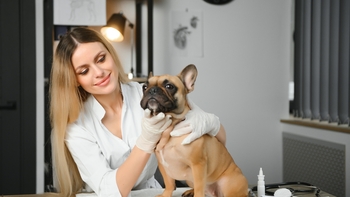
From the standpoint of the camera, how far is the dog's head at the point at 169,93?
1.19 m

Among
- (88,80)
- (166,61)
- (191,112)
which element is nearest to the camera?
(191,112)

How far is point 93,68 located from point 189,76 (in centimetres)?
45

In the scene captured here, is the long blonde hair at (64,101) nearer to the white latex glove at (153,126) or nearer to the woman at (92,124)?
the woman at (92,124)

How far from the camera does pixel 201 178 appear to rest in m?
1.20

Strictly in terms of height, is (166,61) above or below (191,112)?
above

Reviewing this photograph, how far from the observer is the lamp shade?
2.97 meters

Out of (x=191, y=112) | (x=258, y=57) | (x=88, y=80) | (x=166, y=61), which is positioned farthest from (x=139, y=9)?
(x=191, y=112)

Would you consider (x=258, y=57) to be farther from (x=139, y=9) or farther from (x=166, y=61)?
(x=139, y=9)

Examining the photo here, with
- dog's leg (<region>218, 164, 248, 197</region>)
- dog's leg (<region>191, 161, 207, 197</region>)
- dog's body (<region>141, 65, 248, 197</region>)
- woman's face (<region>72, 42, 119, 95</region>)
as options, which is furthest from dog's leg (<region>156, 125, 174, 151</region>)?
woman's face (<region>72, 42, 119, 95</region>)

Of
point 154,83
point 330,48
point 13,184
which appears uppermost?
point 330,48

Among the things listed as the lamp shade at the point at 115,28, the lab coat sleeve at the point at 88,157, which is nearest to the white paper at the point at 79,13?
the lamp shade at the point at 115,28

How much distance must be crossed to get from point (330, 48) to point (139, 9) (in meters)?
1.35

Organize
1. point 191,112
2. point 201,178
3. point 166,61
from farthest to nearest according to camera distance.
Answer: point 166,61
point 191,112
point 201,178

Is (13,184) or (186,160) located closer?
(186,160)
